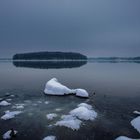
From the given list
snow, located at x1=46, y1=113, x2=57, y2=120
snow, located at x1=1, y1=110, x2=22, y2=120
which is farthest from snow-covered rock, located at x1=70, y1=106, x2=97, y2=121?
snow, located at x1=1, y1=110, x2=22, y2=120

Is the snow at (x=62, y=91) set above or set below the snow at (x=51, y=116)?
above

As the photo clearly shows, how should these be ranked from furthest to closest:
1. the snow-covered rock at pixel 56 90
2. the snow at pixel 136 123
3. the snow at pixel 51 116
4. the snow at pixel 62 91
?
the snow-covered rock at pixel 56 90 → the snow at pixel 62 91 → the snow at pixel 51 116 → the snow at pixel 136 123

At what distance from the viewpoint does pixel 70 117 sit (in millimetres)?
13383

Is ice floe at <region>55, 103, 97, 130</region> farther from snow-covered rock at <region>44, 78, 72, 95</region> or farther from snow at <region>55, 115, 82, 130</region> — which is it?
snow-covered rock at <region>44, 78, 72, 95</region>

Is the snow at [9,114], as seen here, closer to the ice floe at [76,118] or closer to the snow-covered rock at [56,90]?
the ice floe at [76,118]

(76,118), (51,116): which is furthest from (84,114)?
(51,116)

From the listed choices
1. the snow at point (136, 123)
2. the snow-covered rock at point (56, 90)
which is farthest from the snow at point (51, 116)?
the snow-covered rock at point (56, 90)

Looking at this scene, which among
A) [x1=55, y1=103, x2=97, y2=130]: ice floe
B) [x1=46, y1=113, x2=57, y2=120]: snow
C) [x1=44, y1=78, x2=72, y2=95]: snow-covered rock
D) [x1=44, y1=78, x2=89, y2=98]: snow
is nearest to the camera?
[x1=55, y1=103, x2=97, y2=130]: ice floe

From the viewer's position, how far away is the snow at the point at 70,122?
39.0ft

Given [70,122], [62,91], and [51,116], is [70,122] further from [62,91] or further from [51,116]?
[62,91]

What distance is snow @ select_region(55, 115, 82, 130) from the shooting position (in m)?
11.9

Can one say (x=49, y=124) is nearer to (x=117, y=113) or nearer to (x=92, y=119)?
(x=92, y=119)

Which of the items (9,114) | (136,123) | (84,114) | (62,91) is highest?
(62,91)

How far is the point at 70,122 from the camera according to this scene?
1234cm
